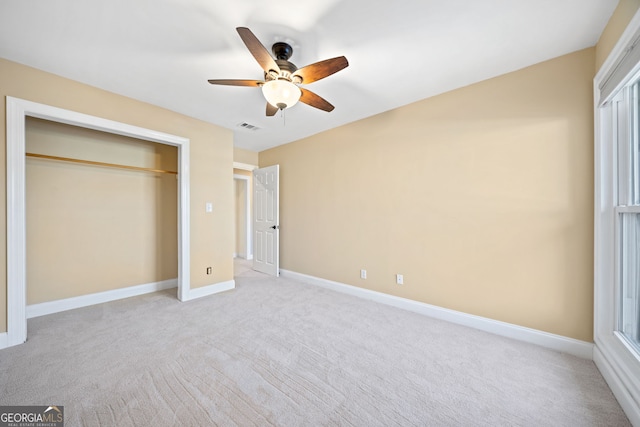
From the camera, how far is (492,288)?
2.48 metres

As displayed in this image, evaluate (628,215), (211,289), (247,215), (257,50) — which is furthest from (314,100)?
(247,215)

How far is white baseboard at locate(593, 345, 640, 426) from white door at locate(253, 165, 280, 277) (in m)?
4.06

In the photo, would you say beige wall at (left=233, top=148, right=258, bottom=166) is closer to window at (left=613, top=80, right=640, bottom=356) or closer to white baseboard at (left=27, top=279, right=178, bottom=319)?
white baseboard at (left=27, top=279, right=178, bottom=319)

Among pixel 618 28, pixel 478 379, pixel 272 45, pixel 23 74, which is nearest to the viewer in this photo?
pixel 618 28

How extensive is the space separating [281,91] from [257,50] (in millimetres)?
320

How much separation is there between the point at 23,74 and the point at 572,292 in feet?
17.5

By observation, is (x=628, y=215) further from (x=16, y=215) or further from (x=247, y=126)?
(x=16, y=215)

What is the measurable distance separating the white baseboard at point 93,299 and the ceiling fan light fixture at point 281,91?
348 cm

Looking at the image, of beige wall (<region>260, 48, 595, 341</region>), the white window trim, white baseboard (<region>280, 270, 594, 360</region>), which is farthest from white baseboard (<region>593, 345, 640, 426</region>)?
beige wall (<region>260, 48, 595, 341</region>)

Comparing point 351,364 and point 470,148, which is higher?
point 470,148

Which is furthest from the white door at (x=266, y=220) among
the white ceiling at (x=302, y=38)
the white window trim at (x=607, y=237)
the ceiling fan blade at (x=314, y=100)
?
the white window trim at (x=607, y=237)

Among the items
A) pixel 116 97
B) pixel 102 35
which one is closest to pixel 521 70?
pixel 102 35

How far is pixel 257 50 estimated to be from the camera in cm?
161

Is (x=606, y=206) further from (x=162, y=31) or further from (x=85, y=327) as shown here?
(x=85, y=327)
